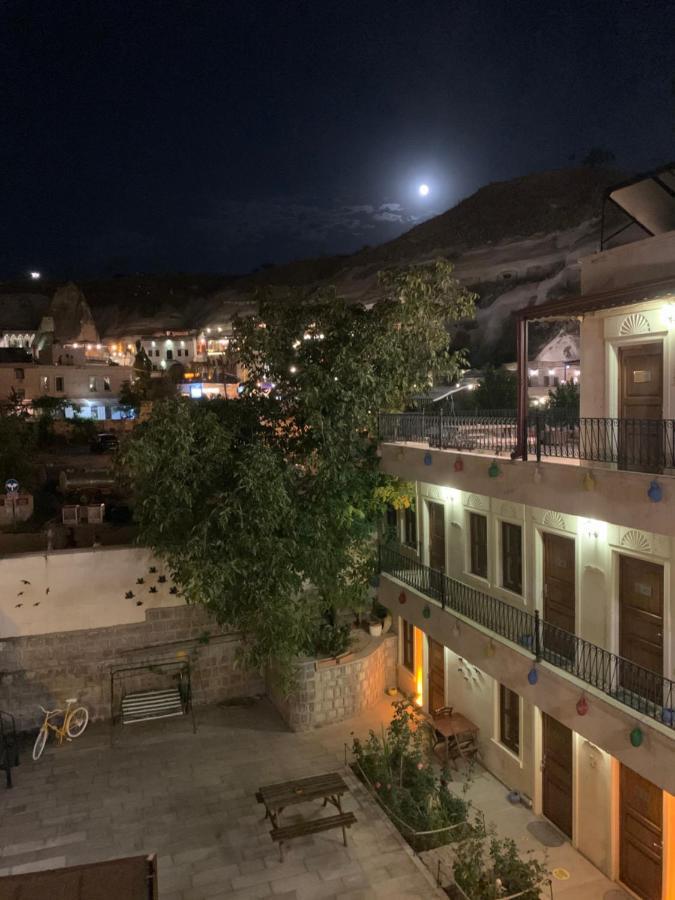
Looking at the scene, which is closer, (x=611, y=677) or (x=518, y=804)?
(x=611, y=677)

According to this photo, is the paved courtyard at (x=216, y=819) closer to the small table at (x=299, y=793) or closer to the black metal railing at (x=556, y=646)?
the small table at (x=299, y=793)

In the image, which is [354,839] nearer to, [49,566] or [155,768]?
[155,768]

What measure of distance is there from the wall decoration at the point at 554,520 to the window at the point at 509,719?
150 inches

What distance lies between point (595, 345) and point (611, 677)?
19.0 feet

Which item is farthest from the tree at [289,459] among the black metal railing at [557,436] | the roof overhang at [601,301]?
the roof overhang at [601,301]

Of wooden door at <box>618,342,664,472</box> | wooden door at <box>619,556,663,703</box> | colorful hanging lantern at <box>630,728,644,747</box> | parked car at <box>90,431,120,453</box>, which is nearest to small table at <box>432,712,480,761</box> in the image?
wooden door at <box>619,556,663,703</box>

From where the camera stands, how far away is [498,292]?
47344mm

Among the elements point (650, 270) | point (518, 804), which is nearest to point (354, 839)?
point (518, 804)

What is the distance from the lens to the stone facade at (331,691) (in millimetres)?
15641

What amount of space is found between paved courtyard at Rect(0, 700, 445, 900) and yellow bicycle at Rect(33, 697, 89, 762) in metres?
0.30

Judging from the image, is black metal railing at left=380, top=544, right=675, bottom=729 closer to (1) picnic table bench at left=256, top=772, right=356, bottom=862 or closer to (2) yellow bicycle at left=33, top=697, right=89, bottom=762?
(1) picnic table bench at left=256, top=772, right=356, bottom=862

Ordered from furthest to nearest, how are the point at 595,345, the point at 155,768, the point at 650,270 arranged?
the point at 155,768 < the point at 595,345 < the point at 650,270

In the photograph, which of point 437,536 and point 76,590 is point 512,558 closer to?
point 437,536

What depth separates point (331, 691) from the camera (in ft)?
52.2
